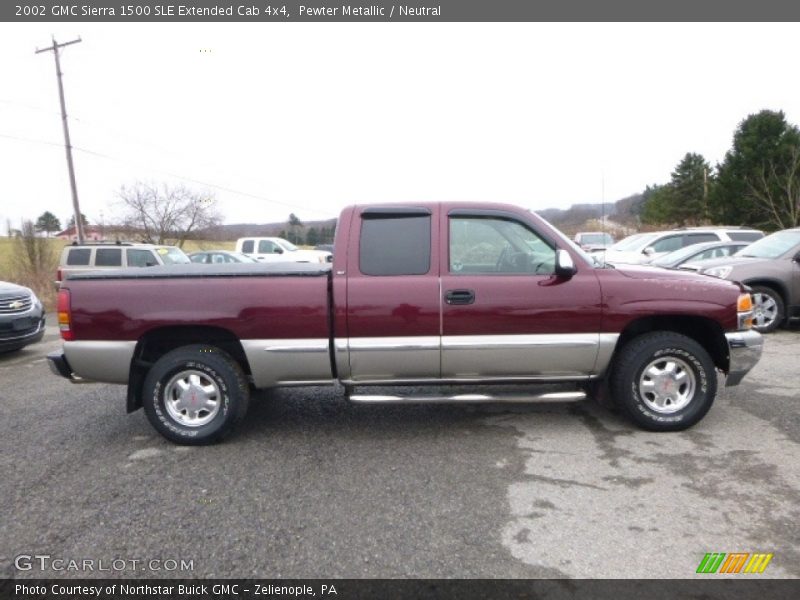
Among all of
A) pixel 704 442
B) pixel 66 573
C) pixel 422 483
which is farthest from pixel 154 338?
pixel 704 442

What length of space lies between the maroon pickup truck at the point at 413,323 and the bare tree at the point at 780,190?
1041 inches

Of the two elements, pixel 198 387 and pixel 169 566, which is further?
pixel 198 387

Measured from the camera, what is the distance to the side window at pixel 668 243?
13.3 meters

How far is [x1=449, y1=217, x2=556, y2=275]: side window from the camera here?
158 inches

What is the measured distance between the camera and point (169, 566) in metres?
2.52

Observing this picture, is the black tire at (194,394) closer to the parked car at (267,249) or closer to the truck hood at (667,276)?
the truck hood at (667,276)

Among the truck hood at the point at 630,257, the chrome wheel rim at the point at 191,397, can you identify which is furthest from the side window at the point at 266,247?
the chrome wheel rim at the point at 191,397

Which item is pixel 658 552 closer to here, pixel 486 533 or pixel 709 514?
pixel 709 514

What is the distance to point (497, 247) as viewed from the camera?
409cm

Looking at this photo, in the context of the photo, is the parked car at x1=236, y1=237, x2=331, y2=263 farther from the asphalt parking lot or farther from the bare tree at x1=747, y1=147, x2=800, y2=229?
the bare tree at x1=747, y1=147, x2=800, y2=229

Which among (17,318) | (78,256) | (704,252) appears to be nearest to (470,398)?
(17,318)

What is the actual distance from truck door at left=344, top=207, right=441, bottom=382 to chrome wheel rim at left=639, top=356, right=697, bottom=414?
1709mm

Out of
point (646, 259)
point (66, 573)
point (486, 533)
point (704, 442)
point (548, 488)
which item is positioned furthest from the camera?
point (646, 259)

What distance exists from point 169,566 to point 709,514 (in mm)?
2957
